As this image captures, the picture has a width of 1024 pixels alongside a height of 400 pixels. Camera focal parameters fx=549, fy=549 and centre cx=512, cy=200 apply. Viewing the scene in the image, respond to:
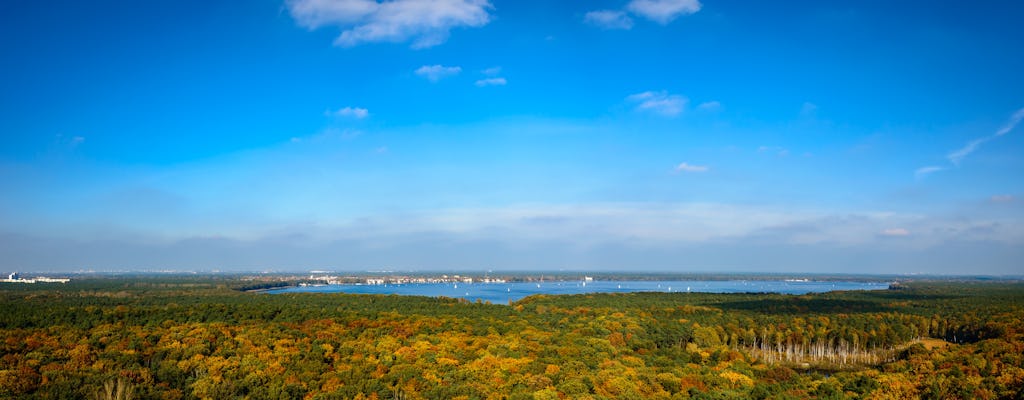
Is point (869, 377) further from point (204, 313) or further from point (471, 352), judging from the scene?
point (204, 313)

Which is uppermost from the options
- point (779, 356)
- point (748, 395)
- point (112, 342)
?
point (112, 342)

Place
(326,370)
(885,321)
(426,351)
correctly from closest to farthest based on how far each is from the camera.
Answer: (326,370), (426,351), (885,321)

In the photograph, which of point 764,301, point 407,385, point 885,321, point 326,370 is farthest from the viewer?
point 764,301

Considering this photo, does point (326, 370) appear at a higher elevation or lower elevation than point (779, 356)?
higher

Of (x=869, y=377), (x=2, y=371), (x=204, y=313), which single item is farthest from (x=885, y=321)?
(x=2, y=371)

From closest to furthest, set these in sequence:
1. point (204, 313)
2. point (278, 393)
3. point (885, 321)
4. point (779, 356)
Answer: point (278, 393) → point (204, 313) → point (779, 356) → point (885, 321)

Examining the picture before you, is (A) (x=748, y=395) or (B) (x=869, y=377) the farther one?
(B) (x=869, y=377)

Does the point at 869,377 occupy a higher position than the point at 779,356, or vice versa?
the point at 869,377

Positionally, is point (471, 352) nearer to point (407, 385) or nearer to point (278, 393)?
point (407, 385)

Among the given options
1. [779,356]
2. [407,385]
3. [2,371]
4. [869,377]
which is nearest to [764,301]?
[779,356]
